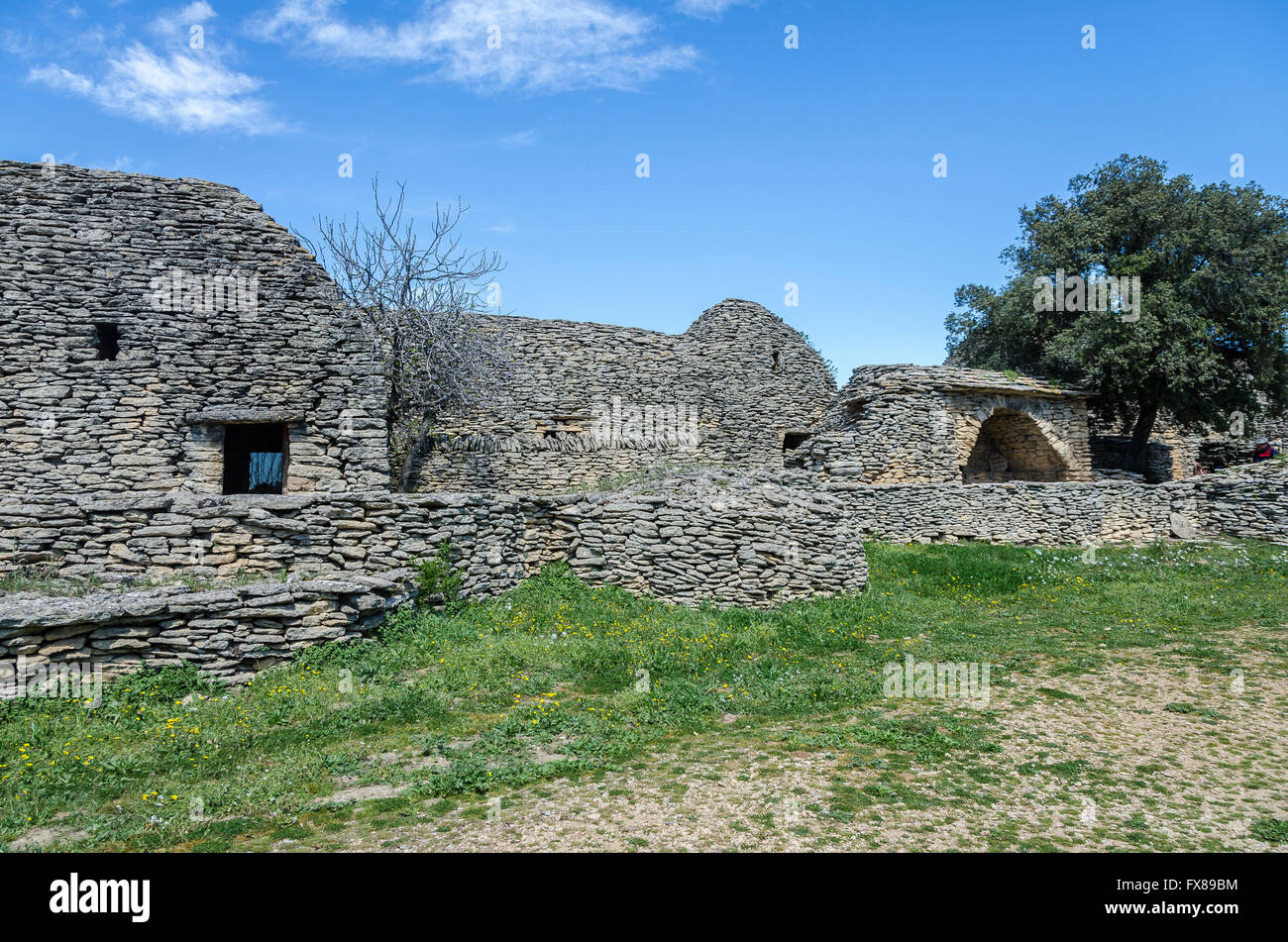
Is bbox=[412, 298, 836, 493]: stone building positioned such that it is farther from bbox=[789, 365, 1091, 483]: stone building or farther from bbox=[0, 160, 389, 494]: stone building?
bbox=[0, 160, 389, 494]: stone building

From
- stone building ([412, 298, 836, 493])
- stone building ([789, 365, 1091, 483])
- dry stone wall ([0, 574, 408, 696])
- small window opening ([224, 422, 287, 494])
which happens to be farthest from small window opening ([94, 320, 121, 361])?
stone building ([789, 365, 1091, 483])

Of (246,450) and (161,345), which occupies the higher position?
(161,345)

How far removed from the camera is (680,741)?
6305 mm

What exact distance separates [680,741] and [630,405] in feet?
51.3

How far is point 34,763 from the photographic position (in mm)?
5781

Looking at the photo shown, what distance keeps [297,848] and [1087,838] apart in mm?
5153

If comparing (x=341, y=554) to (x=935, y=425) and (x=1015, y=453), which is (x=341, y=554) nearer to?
(x=935, y=425)

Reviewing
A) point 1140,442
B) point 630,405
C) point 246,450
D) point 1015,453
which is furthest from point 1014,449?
point 246,450

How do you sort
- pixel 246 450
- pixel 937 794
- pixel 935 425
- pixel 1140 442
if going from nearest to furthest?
1. pixel 937 794
2. pixel 246 450
3. pixel 935 425
4. pixel 1140 442

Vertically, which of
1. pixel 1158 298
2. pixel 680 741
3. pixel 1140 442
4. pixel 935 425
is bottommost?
pixel 680 741

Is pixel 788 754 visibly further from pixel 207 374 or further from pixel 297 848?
pixel 207 374

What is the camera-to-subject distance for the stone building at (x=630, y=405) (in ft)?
63.4

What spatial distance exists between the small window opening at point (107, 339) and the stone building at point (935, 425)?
52.8ft

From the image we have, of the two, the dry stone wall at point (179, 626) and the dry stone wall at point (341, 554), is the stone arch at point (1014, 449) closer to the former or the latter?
the dry stone wall at point (341, 554)
